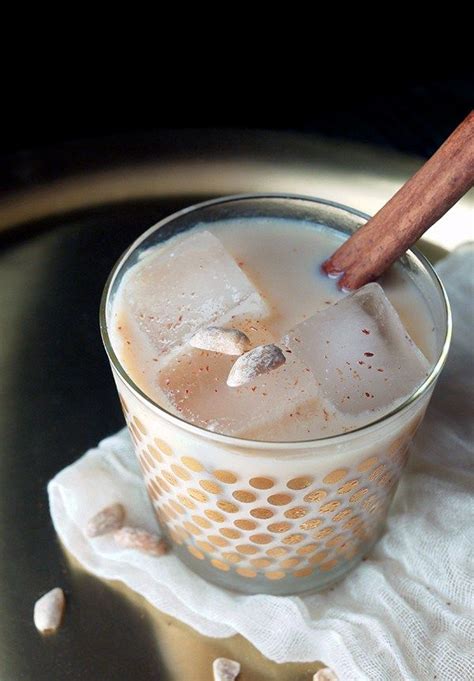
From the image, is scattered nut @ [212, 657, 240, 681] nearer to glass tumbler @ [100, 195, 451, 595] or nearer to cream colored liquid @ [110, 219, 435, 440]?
glass tumbler @ [100, 195, 451, 595]

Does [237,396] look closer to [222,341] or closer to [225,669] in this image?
[222,341]

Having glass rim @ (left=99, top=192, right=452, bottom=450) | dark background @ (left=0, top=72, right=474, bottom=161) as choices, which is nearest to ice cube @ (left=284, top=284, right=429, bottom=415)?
glass rim @ (left=99, top=192, right=452, bottom=450)

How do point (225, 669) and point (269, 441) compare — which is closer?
point (269, 441)

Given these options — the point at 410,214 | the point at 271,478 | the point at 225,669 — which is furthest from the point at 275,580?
the point at 410,214

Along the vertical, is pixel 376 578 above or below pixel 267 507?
below

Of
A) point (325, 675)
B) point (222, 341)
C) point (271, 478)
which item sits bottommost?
point (325, 675)

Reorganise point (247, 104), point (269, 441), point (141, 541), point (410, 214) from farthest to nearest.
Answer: point (247, 104), point (141, 541), point (410, 214), point (269, 441)

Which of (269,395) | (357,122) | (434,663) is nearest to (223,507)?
(269,395)

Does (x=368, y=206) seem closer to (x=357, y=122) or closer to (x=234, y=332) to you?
(x=357, y=122)

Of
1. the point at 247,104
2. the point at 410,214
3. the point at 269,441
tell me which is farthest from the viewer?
the point at 247,104
